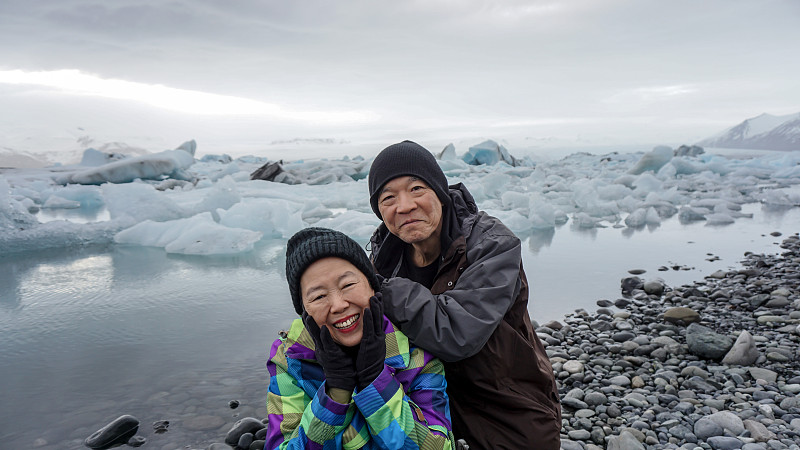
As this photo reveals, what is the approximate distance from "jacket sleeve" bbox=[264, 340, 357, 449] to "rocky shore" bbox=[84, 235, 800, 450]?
1045 millimetres

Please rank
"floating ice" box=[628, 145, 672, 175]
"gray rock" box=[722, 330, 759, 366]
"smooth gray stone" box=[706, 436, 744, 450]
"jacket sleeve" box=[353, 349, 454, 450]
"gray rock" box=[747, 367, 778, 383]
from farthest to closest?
"floating ice" box=[628, 145, 672, 175]
"gray rock" box=[722, 330, 759, 366]
"gray rock" box=[747, 367, 778, 383]
"smooth gray stone" box=[706, 436, 744, 450]
"jacket sleeve" box=[353, 349, 454, 450]

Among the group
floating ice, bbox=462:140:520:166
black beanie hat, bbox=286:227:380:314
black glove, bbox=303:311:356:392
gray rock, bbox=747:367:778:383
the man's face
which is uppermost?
the man's face

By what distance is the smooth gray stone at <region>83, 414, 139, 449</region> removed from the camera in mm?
2422

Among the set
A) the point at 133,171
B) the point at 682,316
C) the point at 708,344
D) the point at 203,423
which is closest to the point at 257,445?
the point at 203,423

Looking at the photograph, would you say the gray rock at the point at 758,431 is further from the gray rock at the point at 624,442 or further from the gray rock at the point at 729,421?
the gray rock at the point at 624,442

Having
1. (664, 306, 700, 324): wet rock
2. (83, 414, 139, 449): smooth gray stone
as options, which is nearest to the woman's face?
(83, 414, 139, 449): smooth gray stone

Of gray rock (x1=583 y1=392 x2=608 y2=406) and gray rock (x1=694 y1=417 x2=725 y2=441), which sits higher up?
gray rock (x1=694 y1=417 x2=725 y2=441)

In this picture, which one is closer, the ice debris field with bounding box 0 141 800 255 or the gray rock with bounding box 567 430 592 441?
the gray rock with bounding box 567 430 592 441

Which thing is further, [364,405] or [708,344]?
[708,344]

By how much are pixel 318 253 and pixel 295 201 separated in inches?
356

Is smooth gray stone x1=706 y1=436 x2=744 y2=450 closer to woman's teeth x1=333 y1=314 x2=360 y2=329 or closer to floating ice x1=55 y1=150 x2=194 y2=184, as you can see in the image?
woman's teeth x1=333 y1=314 x2=360 y2=329

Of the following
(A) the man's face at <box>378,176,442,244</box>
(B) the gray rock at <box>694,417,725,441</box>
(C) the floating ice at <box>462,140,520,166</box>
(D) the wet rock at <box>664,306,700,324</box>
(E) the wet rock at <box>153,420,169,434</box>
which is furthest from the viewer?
(C) the floating ice at <box>462,140,520,166</box>

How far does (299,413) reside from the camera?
146cm

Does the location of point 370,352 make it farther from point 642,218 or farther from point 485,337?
point 642,218
